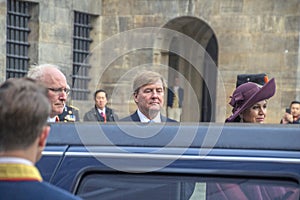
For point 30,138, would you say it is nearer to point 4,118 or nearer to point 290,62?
point 4,118

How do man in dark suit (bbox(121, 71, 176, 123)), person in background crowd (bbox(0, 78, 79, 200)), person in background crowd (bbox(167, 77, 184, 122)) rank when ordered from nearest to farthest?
person in background crowd (bbox(0, 78, 79, 200)) < man in dark suit (bbox(121, 71, 176, 123)) < person in background crowd (bbox(167, 77, 184, 122))

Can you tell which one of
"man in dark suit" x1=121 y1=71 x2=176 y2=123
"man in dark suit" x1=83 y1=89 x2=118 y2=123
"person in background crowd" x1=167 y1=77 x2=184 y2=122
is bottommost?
"person in background crowd" x1=167 y1=77 x2=184 y2=122

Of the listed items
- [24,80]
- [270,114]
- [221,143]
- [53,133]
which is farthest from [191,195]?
[270,114]

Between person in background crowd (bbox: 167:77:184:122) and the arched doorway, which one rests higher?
the arched doorway

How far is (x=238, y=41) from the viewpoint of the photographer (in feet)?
61.9

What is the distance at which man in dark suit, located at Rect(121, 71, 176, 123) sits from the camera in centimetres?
623

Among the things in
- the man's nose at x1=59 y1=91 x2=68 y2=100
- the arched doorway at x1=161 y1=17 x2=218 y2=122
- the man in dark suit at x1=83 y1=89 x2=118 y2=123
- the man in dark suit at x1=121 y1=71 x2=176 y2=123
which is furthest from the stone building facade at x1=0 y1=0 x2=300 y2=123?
the man's nose at x1=59 y1=91 x2=68 y2=100

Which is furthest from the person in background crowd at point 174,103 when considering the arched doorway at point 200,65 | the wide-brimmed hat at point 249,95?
the wide-brimmed hat at point 249,95

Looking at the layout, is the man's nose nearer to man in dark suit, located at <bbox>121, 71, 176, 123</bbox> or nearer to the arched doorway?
man in dark suit, located at <bbox>121, 71, 176, 123</bbox>

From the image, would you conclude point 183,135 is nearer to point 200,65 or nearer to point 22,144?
point 22,144

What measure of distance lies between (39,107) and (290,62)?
1626cm

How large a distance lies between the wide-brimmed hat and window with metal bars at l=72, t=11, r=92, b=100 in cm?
1232

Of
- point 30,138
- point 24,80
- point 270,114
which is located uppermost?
point 24,80

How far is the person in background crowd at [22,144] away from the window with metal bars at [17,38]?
14492 millimetres
